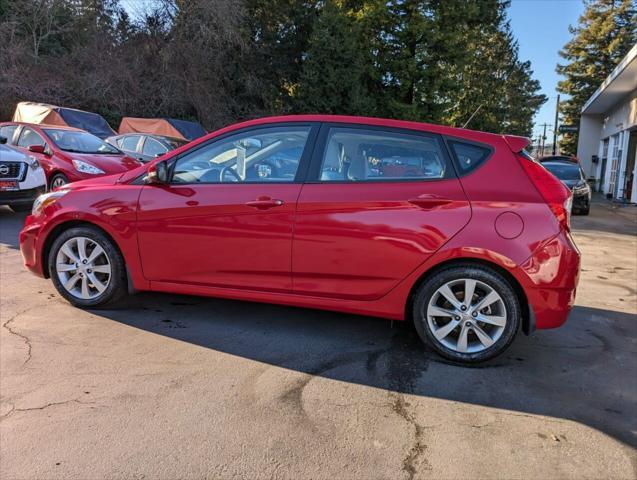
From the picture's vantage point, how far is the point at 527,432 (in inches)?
112

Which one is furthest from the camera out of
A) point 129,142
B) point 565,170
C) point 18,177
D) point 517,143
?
point 565,170

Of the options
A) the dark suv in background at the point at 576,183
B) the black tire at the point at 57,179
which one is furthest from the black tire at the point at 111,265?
the dark suv in background at the point at 576,183

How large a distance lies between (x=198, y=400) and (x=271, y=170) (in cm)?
182

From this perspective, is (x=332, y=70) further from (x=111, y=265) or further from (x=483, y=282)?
(x=483, y=282)

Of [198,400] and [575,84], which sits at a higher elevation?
[575,84]

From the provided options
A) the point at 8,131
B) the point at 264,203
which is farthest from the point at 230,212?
the point at 8,131

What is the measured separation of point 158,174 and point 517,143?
283cm

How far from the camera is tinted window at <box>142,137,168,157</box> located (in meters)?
12.7

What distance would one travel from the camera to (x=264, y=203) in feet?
12.6

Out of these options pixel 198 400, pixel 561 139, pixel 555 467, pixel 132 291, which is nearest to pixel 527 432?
pixel 555 467

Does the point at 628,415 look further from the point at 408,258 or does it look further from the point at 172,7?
the point at 172,7

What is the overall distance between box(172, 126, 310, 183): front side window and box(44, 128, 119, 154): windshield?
6.79 m

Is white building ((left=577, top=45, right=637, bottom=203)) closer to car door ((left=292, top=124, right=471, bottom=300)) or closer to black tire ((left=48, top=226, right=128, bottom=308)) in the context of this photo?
car door ((left=292, top=124, right=471, bottom=300))

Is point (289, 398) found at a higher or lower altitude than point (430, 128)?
lower
